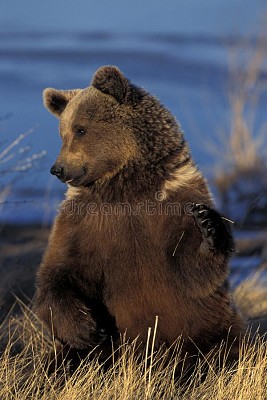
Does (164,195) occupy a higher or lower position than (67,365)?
higher

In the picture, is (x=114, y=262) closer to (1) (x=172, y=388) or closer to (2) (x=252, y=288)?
(1) (x=172, y=388)

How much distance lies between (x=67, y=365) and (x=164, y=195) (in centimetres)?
99

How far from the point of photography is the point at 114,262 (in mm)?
4980

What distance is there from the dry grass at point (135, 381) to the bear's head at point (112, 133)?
0.92 metres

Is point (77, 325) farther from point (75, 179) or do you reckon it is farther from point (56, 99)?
point (56, 99)

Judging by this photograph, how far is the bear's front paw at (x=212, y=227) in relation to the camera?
4.77 m

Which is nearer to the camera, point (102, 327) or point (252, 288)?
point (102, 327)

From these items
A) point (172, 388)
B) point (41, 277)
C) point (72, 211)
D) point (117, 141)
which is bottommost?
point (172, 388)

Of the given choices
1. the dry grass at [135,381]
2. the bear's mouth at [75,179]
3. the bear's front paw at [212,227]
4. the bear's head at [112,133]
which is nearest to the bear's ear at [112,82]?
the bear's head at [112,133]

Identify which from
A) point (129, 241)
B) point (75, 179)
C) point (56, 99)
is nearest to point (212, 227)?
point (129, 241)

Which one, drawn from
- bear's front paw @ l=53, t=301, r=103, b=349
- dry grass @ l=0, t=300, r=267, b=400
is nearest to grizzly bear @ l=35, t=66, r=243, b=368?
bear's front paw @ l=53, t=301, r=103, b=349

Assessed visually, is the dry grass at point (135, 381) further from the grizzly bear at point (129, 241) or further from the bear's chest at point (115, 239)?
the bear's chest at point (115, 239)

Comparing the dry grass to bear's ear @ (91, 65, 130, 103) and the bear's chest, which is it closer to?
the bear's chest

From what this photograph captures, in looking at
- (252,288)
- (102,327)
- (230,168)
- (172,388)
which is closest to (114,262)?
(102,327)
